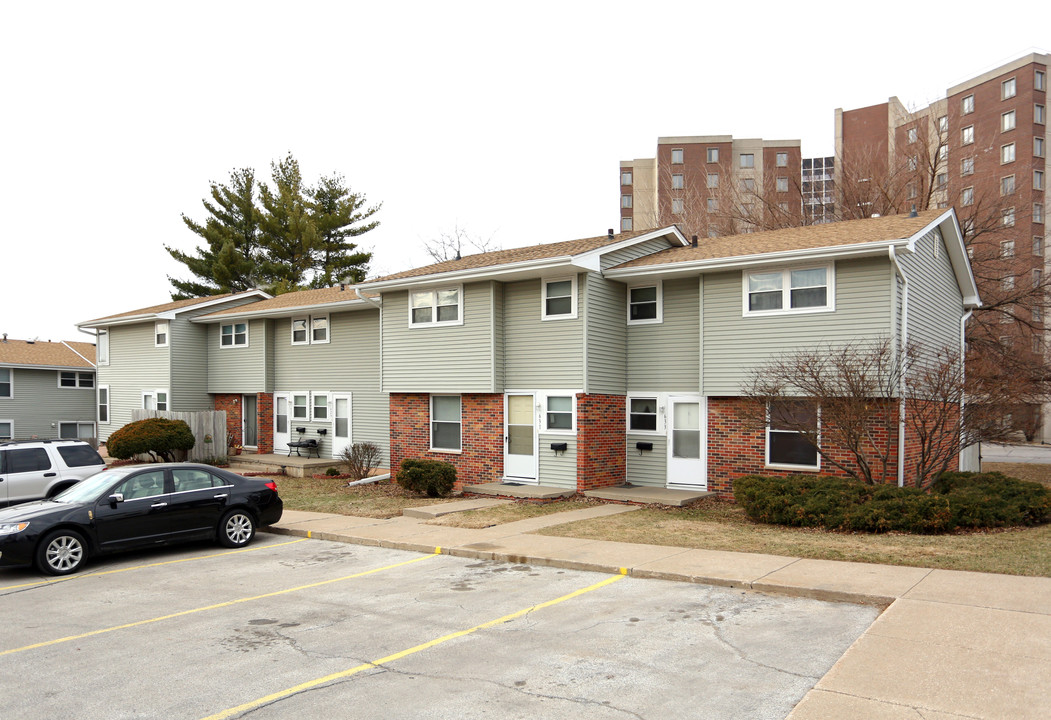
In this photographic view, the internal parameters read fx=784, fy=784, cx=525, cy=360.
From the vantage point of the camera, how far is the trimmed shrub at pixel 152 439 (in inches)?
955

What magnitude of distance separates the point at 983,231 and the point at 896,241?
13862 millimetres

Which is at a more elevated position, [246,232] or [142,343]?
[246,232]

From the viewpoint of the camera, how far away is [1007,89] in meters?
48.2

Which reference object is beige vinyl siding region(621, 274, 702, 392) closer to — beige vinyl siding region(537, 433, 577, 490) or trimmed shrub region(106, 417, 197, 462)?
beige vinyl siding region(537, 433, 577, 490)

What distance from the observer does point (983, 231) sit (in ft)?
82.0

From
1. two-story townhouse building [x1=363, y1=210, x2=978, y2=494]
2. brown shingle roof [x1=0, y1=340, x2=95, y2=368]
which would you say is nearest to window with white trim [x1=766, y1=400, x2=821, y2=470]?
two-story townhouse building [x1=363, y1=210, x2=978, y2=494]

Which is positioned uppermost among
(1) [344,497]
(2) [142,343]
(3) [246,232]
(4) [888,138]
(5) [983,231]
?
(4) [888,138]

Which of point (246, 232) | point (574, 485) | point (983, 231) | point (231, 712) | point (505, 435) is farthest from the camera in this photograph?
point (246, 232)

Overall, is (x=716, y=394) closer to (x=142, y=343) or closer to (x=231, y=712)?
(x=231, y=712)

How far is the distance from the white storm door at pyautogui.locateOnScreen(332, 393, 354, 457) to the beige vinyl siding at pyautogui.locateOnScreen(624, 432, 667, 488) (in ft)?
31.6

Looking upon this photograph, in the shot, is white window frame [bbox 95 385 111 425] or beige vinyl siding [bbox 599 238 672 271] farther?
white window frame [bbox 95 385 111 425]

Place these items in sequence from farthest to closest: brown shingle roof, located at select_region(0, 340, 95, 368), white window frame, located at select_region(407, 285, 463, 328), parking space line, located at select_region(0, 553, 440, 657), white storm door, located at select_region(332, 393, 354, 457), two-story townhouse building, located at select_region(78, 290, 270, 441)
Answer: brown shingle roof, located at select_region(0, 340, 95, 368) < two-story townhouse building, located at select_region(78, 290, 270, 441) < white storm door, located at select_region(332, 393, 354, 457) < white window frame, located at select_region(407, 285, 463, 328) < parking space line, located at select_region(0, 553, 440, 657)

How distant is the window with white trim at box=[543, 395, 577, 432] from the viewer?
57.5ft

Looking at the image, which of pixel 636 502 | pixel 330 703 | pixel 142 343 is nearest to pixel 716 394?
pixel 636 502
